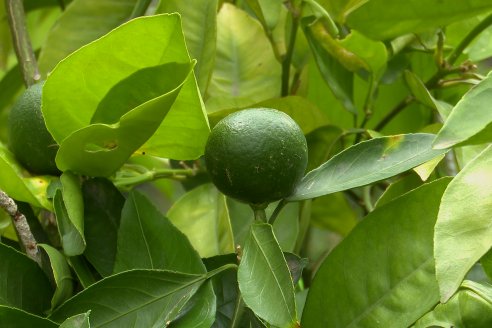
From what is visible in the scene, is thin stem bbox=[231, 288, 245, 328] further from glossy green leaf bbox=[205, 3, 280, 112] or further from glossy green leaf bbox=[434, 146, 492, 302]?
glossy green leaf bbox=[205, 3, 280, 112]

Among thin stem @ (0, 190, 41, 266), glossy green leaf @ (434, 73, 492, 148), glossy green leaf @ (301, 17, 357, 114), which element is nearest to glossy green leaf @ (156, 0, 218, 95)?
glossy green leaf @ (301, 17, 357, 114)

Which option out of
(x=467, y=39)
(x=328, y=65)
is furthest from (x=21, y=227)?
(x=467, y=39)

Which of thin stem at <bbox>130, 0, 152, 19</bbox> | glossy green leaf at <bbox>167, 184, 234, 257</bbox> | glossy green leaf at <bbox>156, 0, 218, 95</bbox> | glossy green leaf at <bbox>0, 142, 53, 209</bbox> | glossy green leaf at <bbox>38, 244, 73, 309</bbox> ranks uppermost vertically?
glossy green leaf at <bbox>156, 0, 218, 95</bbox>

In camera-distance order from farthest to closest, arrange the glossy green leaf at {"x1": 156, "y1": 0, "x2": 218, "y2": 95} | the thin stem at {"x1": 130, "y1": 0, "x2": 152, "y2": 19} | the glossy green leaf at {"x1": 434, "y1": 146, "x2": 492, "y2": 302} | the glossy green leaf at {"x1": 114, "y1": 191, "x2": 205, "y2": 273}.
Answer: the thin stem at {"x1": 130, "y1": 0, "x2": 152, "y2": 19} → the glossy green leaf at {"x1": 156, "y1": 0, "x2": 218, "y2": 95} → the glossy green leaf at {"x1": 114, "y1": 191, "x2": 205, "y2": 273} → the glossy green leaf at {"x1": 434, "y1": 146, "x2": 492, "y2": 302}

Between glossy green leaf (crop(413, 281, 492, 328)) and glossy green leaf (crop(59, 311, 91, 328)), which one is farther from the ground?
glossy green leaf (crop(59, 311, 91, 328))

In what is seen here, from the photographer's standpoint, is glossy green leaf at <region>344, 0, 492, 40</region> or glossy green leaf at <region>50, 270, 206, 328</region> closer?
glossy green leaf at <region>50, 270, 206, 328</region>

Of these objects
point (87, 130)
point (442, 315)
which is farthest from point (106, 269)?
point (442, 315)

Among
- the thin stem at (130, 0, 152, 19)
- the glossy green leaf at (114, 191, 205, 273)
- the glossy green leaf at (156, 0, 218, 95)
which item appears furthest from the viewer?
the thin stem at (130, 0, 152, 19)

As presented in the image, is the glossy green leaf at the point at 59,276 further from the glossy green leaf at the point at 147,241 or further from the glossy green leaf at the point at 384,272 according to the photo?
the glossy green leaf at the point at 384,272

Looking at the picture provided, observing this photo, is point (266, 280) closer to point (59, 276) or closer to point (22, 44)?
point (59, 276)
